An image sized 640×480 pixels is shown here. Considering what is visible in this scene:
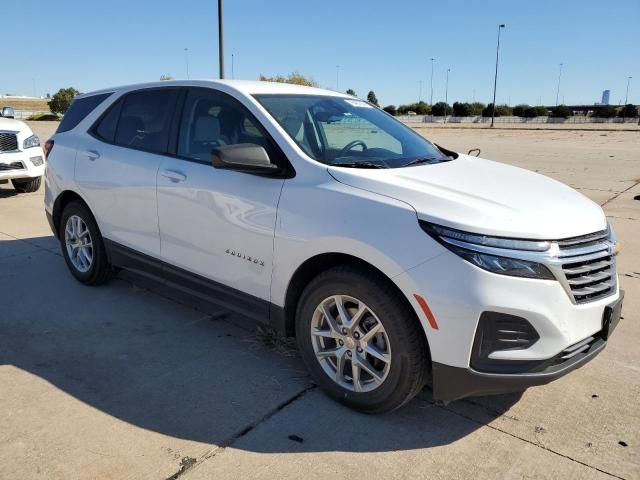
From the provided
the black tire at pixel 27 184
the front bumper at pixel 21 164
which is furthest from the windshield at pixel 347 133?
the black tire at pixel 27 184

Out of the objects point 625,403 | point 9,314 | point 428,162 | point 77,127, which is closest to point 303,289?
point 428,162

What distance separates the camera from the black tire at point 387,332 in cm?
269

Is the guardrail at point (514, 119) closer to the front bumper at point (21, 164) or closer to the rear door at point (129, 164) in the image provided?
the front bumper at point (21, 164)

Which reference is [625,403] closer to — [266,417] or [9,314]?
[266,417]

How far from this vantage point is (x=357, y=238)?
2.75 m

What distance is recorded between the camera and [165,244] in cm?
392

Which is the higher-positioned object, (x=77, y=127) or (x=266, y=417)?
(x=77, y=127)

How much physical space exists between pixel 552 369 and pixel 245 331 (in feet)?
7.27

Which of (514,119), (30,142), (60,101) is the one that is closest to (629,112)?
(514,119)

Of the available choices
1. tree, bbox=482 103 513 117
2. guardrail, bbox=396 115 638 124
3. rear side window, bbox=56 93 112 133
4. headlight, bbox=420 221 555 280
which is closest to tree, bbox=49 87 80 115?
guardrail, bbox=396 115 638 124

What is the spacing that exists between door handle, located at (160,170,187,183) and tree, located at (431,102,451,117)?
8243 centimetres

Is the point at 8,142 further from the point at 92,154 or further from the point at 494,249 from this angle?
the point at 494,249

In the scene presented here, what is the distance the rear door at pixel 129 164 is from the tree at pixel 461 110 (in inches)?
3211

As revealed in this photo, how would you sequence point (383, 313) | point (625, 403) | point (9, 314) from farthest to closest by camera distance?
1. point (9, 314)
2. point (625, 403)
3. point (383, 313)
